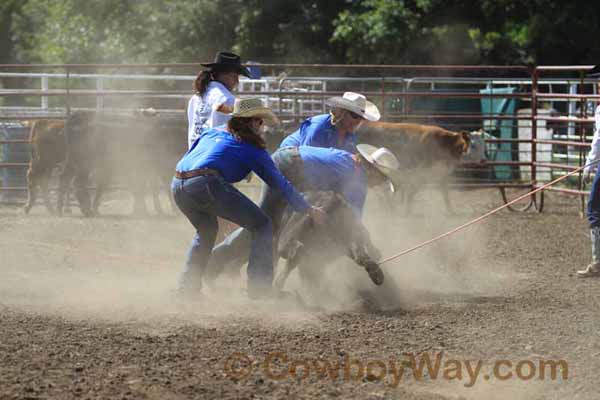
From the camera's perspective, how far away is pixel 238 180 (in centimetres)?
666

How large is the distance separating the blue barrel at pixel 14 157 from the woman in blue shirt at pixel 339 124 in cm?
769

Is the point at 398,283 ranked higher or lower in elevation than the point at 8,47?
lower

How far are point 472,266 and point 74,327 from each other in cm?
435

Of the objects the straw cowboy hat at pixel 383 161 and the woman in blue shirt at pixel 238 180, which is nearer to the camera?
the woman in blue shirt at pixel 238 180

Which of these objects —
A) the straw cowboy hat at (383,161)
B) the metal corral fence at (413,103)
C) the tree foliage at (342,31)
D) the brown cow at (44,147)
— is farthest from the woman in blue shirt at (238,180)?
the tree foliage at (342,31)

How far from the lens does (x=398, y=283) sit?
7.85m

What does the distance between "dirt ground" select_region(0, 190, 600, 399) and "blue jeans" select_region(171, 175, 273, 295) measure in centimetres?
20

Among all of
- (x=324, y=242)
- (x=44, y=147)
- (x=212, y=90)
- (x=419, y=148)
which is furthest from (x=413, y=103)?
(x=324, y=242)

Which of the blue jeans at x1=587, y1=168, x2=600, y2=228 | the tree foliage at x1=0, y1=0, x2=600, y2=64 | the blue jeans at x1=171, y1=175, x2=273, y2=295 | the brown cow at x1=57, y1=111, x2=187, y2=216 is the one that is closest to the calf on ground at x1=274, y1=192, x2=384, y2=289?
the blue jeans at x1=171, y1=175, x2=273, y2=295

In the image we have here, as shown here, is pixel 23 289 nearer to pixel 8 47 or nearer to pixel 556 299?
pixel 556 299

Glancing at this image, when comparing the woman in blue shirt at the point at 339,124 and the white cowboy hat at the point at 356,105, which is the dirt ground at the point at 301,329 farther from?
the white cowboy hat at the point at 356,105

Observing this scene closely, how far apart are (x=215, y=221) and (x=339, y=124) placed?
138 centimetres

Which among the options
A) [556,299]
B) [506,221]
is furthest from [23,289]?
[506,221]

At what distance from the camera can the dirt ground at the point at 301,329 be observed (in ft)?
15.5
